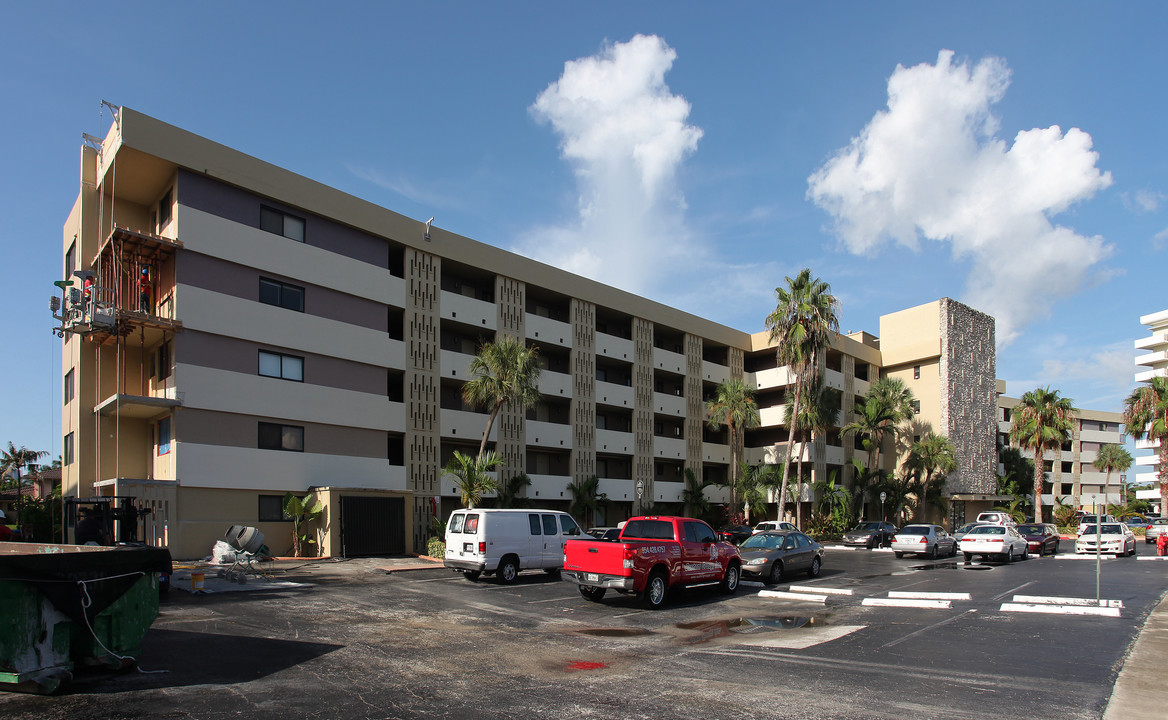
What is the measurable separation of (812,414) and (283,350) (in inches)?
1235

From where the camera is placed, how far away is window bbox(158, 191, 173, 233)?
27383 mm

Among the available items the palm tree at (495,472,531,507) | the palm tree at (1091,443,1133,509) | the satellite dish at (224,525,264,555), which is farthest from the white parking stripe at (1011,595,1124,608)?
the palm tree at (1091,443,1133,509)

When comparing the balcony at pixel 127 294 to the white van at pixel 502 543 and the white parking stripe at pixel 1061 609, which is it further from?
the white parking stripe at pixel 1061 609

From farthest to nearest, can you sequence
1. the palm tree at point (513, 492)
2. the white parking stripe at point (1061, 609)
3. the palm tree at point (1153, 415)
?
the palm tree at point (1153, 415), the palm tree at point (513, 492), the white parking stripe at point (1061, 609)

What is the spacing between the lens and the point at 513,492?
35.8 metres

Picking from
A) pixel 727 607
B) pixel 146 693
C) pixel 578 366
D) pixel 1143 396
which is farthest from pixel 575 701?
pixel 1143 396

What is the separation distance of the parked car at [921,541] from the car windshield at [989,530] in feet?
5.98

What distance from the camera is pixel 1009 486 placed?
6712cm

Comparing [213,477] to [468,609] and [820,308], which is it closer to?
[468,609]

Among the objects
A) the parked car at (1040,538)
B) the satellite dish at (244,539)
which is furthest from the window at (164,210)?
the parked car at (1040,538)

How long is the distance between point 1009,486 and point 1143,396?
42.3 ft

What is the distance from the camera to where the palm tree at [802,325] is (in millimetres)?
44406

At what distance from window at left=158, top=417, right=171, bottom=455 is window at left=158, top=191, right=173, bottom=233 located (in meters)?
7.05

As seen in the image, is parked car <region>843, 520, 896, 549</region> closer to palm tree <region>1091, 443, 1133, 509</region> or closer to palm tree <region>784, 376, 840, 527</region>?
palm tree <region>784, 376, 840, 527</region>
